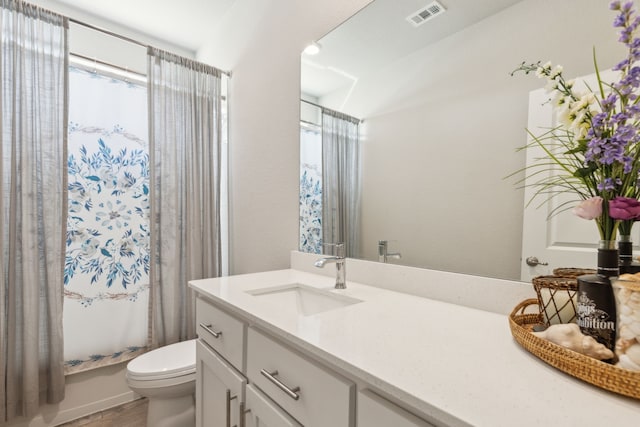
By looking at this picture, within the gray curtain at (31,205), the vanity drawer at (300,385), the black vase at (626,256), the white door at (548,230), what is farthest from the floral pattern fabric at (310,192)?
the gray curtain at (31,205)

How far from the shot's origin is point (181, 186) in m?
2.07

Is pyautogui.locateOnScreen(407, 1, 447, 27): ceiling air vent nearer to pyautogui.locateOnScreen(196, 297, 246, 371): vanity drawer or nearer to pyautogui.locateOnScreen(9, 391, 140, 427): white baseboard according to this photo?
pyautogui.locateOnScreen(196, 297, 246, 371): vanity drawer

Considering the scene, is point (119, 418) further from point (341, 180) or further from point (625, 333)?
point (625, 333)

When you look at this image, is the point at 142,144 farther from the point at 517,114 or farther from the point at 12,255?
the point at 517,114

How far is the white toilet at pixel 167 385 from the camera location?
1485 mm

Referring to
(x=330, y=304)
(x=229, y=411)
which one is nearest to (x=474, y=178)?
(x=330, y=304)

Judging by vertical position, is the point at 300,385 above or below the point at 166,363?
above

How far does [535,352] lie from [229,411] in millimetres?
905

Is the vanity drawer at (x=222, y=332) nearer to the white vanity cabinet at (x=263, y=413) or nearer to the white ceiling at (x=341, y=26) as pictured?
the white vanity cabinet at (x=263, y=413)

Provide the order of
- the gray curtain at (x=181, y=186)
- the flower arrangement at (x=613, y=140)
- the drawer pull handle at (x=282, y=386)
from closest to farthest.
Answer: the flower arrangement at (x=613, y=140) → the drawer pull handle at (x=282, y=386) → the gray curtain at (x=181, y=186)

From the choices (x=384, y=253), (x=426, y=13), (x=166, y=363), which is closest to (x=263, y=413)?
(x=384, y=253)

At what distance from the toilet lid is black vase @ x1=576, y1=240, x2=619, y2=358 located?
1622mm

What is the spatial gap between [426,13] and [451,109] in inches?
15.0

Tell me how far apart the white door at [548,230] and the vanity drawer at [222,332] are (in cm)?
87
